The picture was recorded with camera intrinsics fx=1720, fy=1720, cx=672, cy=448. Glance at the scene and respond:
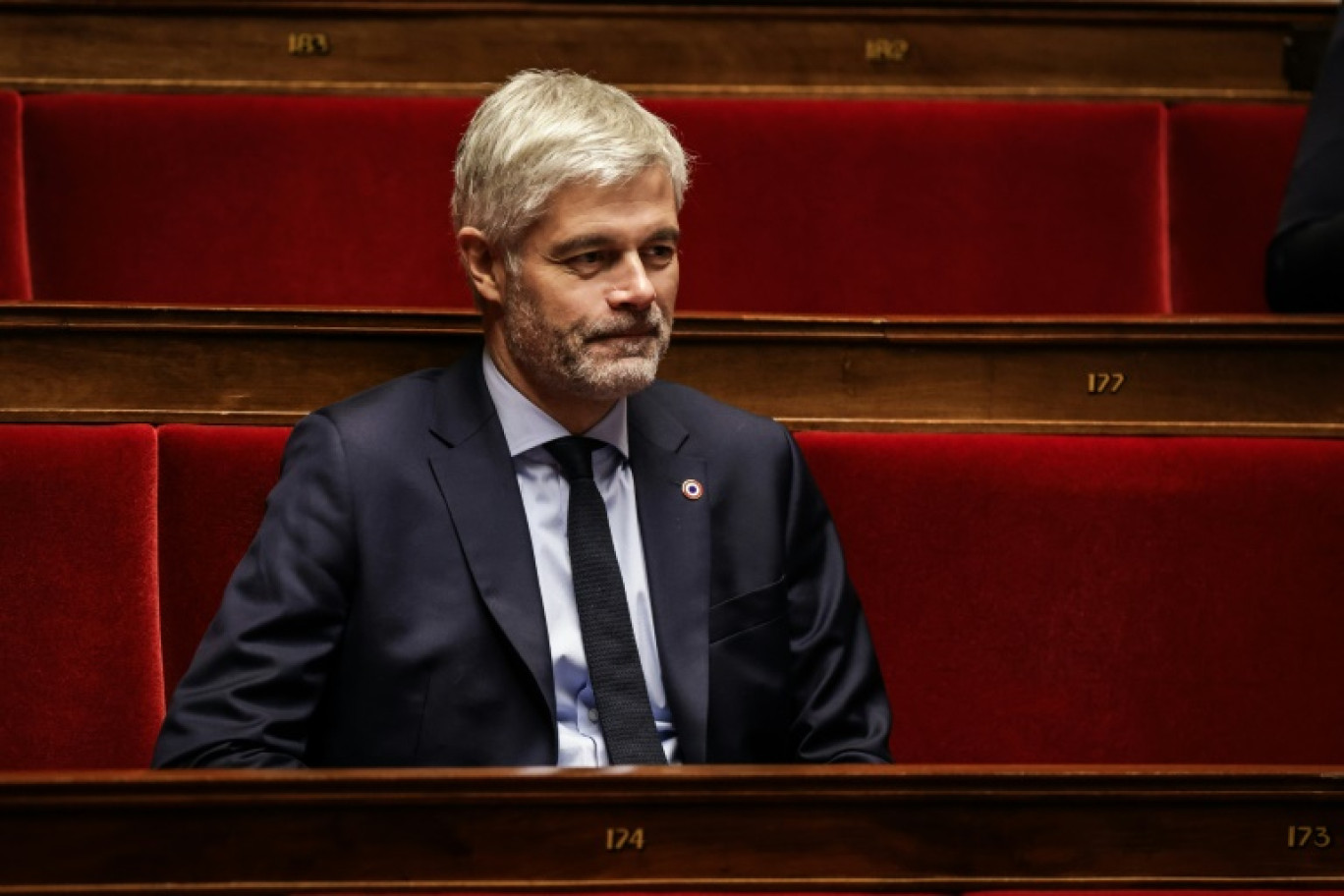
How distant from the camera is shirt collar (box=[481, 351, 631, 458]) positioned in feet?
1.52

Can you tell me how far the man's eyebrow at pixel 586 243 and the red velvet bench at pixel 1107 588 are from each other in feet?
0.35

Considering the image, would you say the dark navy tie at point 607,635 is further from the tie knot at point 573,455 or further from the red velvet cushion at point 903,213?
the red velvet cushion at point 903,213

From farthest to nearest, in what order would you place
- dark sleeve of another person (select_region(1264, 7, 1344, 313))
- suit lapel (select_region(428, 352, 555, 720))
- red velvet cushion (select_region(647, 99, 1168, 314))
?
red velvet cushion (select_region(647, 99, 1168, 314)) < dark sleeve of another person (select_region(1264, 7, 1344, 313)) < suit lapel (select_region(428, 352, 555, 720))

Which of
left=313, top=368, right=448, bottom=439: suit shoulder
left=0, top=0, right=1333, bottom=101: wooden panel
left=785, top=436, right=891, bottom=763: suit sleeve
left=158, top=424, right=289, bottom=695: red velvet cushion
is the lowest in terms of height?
left=785, top=436, right=891, bottom=763: suit sleeve

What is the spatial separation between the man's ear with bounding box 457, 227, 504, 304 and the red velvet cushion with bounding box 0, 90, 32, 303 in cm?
26

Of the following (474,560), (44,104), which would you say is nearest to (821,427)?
(474,560)

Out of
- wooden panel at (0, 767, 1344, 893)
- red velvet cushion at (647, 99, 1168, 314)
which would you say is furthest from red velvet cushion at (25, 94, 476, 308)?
wooden panel at (0, 767, 1344, 893)

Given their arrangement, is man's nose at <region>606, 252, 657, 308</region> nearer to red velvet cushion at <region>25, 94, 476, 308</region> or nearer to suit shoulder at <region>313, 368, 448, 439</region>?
suit shoulder at <region>313, 368, 448, 439</region>

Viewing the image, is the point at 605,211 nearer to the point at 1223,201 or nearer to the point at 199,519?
the point at 199,519

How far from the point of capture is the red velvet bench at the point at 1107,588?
53 cm

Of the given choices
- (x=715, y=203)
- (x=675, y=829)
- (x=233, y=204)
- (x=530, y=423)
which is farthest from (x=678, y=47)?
(x=675, y=829)

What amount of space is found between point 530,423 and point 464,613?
58 millimetres

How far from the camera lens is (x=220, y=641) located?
42cm

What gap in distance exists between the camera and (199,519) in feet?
1.66
